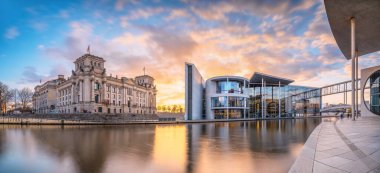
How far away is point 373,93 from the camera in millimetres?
32594

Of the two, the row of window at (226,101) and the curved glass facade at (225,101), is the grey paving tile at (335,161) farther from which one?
the curved glass facade at (225,101)

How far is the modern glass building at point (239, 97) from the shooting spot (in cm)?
6159

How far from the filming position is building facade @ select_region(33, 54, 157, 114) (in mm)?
75625

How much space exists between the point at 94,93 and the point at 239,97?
49466mm

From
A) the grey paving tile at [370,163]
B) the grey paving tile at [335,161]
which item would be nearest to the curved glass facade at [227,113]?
the grey paving tile at [335,161]

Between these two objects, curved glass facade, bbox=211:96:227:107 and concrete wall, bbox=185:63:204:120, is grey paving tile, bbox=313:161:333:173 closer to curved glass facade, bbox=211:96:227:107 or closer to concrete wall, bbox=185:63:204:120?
concrete wall, bbox=185:63:204:120

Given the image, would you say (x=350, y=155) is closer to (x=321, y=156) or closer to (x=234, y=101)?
(x=321, y=156)

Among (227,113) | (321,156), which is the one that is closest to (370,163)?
(321,156)

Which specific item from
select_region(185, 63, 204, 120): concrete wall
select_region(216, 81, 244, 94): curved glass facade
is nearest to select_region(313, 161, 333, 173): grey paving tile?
select_region(185, 63, 204, 120): concrete wall

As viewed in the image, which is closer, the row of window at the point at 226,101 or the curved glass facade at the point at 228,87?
the row of window at the point at 226,101

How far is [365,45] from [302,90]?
6193 cm

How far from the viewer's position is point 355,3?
18.8m

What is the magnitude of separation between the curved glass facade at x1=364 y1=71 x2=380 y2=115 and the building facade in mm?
72707

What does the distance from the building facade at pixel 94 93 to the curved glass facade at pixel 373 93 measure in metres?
72.7
